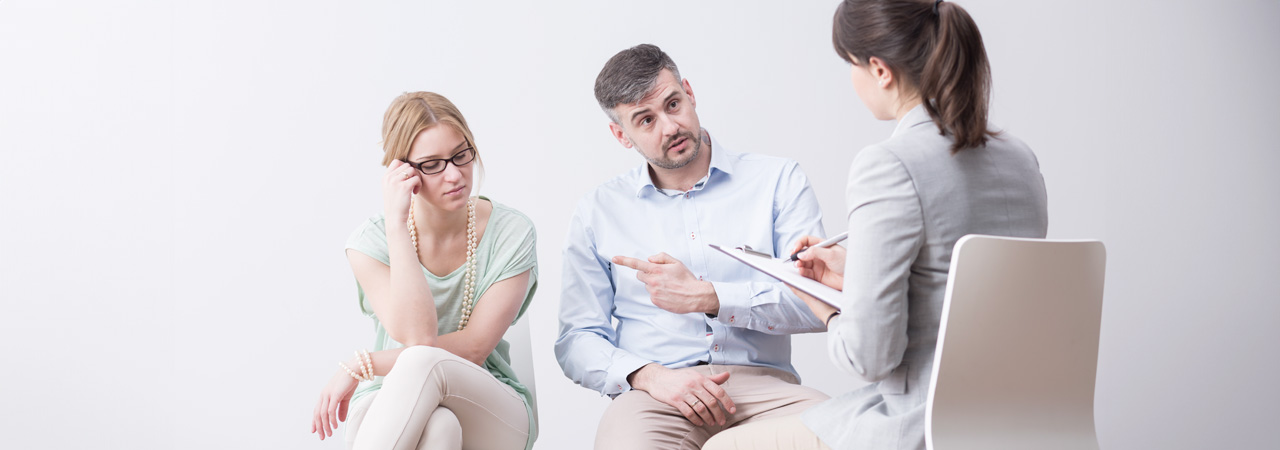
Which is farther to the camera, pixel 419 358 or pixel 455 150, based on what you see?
pixel 455 150

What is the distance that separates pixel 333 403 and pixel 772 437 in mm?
952

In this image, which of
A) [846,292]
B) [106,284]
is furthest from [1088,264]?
[106,284]

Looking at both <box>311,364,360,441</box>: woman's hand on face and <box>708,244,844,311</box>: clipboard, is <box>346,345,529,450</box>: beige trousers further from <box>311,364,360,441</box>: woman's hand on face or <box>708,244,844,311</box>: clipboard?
<box>708,244,844,311</box>: clipboard

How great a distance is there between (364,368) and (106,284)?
2.02 meters

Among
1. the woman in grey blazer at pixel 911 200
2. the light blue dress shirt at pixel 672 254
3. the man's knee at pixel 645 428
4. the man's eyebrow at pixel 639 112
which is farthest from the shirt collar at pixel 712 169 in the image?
the woman in grey blazer at pixel 911 200

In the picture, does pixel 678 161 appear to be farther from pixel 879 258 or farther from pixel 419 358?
pixel 879 258

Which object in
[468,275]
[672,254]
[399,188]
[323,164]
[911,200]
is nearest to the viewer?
[911,200]

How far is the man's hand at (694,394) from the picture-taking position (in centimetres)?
188

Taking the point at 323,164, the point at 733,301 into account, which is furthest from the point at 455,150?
the point at 323,164

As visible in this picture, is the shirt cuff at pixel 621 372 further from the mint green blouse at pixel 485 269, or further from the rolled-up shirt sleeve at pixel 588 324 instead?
the mint green blouse at pixel 485 269

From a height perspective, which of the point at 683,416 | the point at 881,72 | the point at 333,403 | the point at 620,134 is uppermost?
the point at 881,72

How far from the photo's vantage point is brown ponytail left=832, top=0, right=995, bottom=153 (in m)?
1.21

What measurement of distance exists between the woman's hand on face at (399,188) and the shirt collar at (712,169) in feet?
1.85

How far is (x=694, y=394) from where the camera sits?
1.89m
